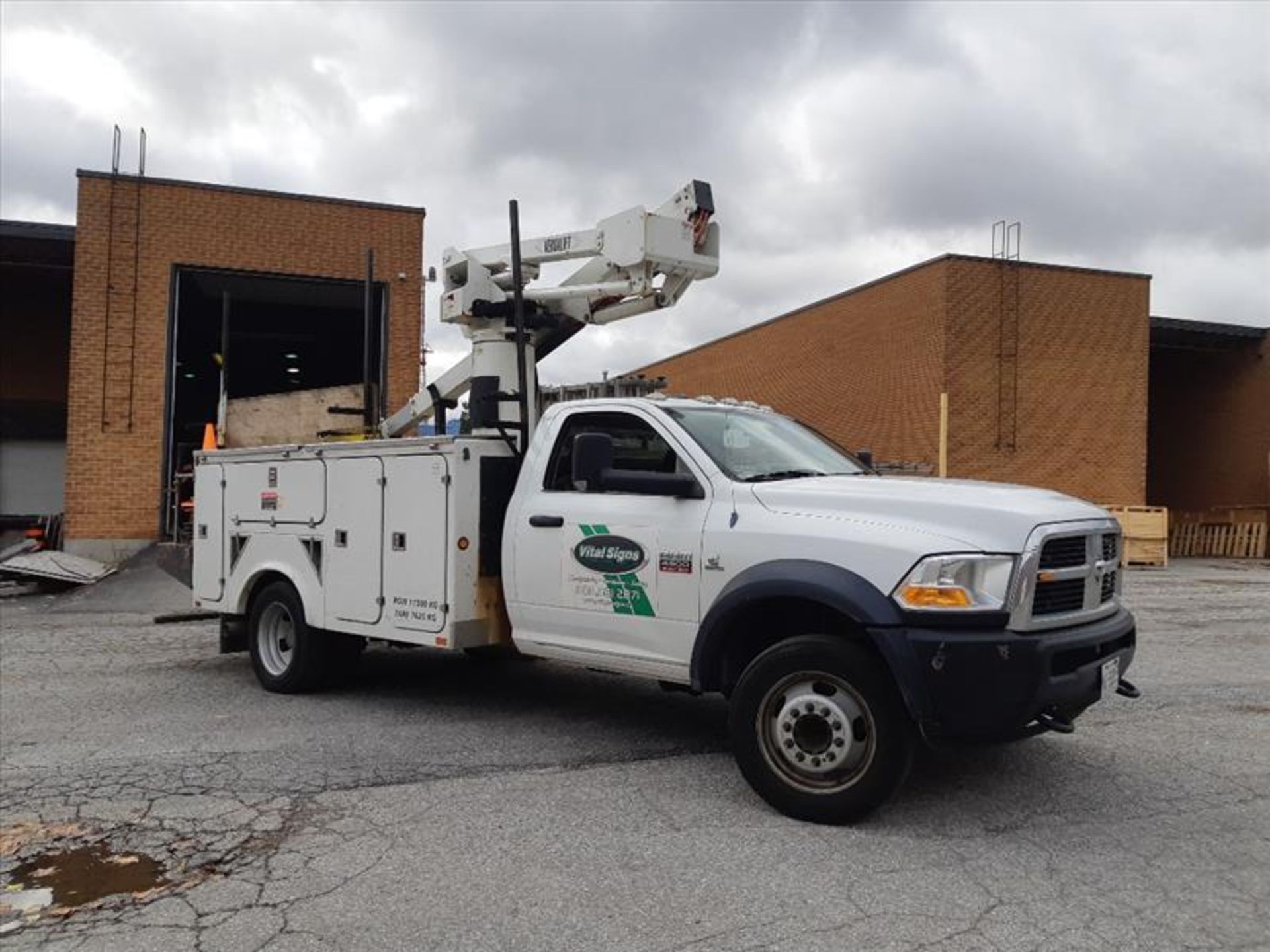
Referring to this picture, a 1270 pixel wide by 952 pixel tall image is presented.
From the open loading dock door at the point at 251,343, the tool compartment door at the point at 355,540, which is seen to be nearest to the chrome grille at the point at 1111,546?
the tool compartment door at the point at 355,540

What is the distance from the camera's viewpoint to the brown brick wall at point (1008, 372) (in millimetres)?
22531

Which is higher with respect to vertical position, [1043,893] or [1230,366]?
[1230,366]

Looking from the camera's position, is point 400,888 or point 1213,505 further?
point 1213,505

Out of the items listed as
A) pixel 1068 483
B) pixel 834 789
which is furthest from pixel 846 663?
pixel 1068 483

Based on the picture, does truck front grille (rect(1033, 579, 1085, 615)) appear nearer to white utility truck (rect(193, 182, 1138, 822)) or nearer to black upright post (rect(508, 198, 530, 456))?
white utility truck (rect(193, 182, 1138, 822))

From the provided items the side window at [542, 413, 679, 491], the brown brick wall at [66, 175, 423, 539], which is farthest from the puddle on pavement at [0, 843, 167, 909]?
the brown brick wall at [66, 175, 423, 539]

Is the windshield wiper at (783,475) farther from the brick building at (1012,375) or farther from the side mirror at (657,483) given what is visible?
the brick building at (1012,375)

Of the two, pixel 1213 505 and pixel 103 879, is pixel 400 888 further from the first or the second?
pixel 1213 505

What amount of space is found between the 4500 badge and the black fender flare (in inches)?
18.6

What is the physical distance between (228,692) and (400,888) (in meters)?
4.40

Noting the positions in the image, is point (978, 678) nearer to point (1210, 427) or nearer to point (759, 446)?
point (759, 446)

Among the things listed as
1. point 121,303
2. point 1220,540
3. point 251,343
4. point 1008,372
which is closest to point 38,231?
point 121,303

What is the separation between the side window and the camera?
5648 millimetres

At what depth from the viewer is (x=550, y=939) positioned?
11.3ft
